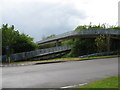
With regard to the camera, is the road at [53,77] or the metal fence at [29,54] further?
the metal fence at [29,54]

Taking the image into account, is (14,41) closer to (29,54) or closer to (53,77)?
(29,54)

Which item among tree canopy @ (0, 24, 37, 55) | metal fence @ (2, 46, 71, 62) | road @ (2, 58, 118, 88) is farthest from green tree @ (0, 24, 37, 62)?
road @ (2, 58, 118, 88)

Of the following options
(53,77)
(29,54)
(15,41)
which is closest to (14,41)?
(15,41)

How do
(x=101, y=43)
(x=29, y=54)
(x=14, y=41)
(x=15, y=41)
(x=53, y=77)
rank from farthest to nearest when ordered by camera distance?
(x=29, y=54) < (x=101, y=43) < (x=15, y=41) < (x=14, y=41) < (x=53, y=77)

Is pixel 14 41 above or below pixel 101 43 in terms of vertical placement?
above

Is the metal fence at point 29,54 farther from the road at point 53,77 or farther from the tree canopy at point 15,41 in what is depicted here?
the road at point 53,77

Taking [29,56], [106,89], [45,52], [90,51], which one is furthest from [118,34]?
[106,89]

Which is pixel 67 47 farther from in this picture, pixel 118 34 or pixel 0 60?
pixel 0 60

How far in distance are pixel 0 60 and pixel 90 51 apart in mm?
22234

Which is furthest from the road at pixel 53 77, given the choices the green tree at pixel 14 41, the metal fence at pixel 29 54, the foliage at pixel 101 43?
the foliage at pixel 101 43

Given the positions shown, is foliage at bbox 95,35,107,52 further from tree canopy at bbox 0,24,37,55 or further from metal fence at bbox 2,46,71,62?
tree canopy at bbox 0,24,37,55

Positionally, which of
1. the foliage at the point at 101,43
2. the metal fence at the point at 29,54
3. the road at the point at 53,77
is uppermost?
the foliage at the point at 101,43

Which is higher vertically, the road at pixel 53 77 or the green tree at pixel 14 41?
the green tree at pixel 14 41

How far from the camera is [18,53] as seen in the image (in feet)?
100
